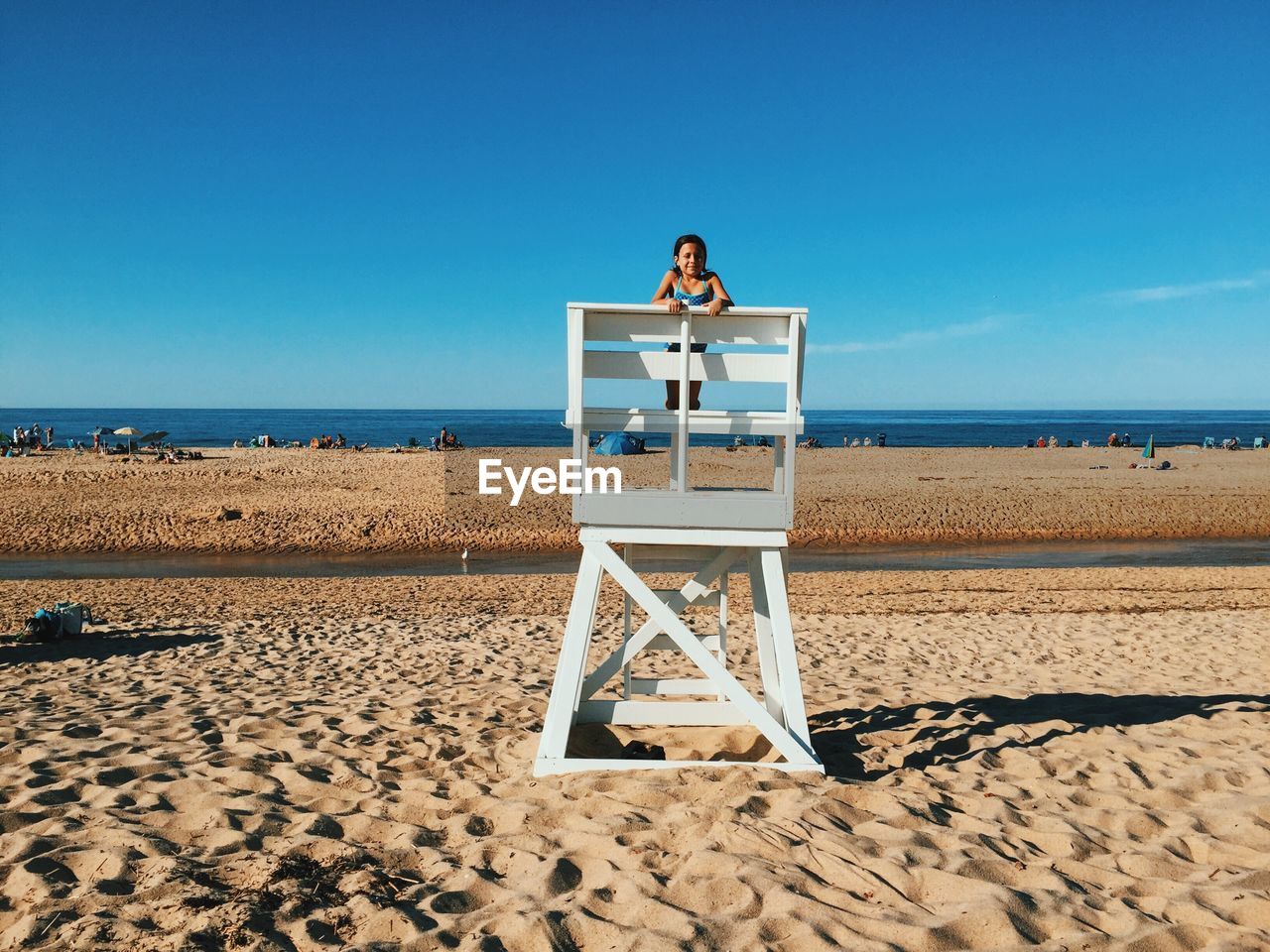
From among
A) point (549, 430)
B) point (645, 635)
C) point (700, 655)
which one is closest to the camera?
point (700, 655)

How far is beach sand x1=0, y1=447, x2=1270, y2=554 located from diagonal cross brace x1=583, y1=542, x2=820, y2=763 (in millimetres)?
15069

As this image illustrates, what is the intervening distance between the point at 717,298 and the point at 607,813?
8.27ft

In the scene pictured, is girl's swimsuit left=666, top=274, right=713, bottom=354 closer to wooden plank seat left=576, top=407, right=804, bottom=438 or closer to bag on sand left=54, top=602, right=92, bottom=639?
wooden plank seat left=576, top=407, right=804, bottom=438

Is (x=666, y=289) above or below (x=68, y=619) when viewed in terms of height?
above

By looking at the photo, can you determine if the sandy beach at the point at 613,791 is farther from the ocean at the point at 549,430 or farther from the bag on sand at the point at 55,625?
the ocean at the point at 549,430

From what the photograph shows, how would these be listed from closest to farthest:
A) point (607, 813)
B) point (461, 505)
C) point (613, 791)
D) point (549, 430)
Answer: point (607, 813) → point (613, 791) → point (461, 505) → point (549, 430)

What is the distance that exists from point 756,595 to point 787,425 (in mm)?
1558

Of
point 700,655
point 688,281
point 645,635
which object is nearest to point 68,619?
point 645,635

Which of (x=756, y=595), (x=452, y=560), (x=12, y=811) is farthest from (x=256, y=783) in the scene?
(x=452, y=560)

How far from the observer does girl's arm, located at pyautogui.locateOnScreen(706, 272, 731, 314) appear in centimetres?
387

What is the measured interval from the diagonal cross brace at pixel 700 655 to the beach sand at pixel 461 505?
49.4 ft

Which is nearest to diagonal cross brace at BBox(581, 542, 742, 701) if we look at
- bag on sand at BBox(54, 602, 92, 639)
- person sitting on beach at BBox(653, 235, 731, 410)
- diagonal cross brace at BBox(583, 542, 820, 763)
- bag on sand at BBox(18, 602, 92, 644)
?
diagonal cross brace at BBox(583, 542, 820, 763)

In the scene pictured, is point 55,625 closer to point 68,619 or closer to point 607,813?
point 68,619

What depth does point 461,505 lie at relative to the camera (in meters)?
23.2
